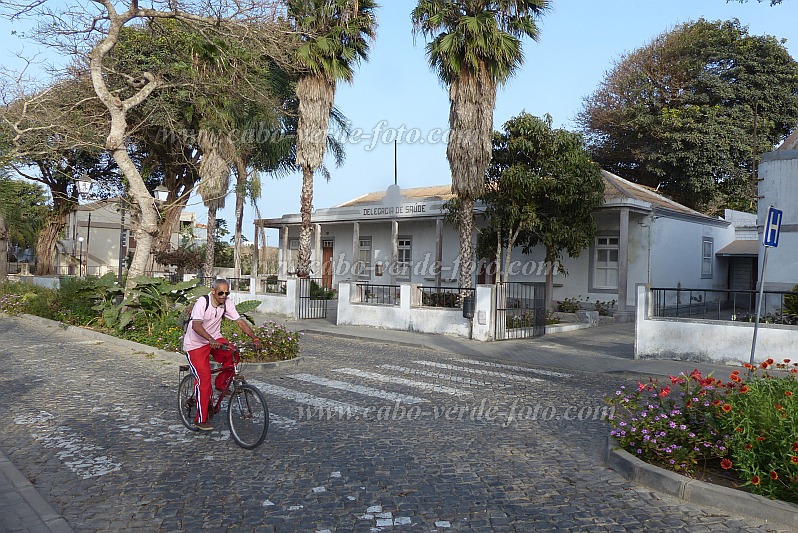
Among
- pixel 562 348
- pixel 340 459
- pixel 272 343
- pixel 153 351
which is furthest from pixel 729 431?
pixel 153 351

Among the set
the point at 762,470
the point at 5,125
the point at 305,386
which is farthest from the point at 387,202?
the point at 762,470

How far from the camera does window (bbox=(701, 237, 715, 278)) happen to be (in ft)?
80.7

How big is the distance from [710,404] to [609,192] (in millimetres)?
17542

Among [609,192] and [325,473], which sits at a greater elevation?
[609,192]

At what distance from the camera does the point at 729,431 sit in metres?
4.87

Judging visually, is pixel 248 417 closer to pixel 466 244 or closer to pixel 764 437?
pixel 764 437

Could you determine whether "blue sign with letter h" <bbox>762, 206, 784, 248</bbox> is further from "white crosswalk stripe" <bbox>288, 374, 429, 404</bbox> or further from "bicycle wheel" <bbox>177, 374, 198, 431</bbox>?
"bicycle wheel" <bbox>177, 374, 198, 431</bbox>

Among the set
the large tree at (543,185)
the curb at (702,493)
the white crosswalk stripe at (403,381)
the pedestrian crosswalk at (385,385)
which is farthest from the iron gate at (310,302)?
the curb at (702,493)

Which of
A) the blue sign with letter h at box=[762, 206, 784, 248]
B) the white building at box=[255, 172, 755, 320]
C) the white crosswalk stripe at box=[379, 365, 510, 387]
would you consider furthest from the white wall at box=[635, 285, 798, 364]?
the white building at box=[255, 172, 755, 320]

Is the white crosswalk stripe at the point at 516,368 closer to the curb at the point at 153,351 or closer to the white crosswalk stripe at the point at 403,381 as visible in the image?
the white crosswalk stripe at the point at 403,381

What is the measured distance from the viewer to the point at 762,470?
15.0 ft

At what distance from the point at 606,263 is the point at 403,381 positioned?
46.4 feet

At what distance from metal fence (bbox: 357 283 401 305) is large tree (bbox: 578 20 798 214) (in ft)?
65.5

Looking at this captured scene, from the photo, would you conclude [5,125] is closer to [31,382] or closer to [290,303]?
[290,303]
